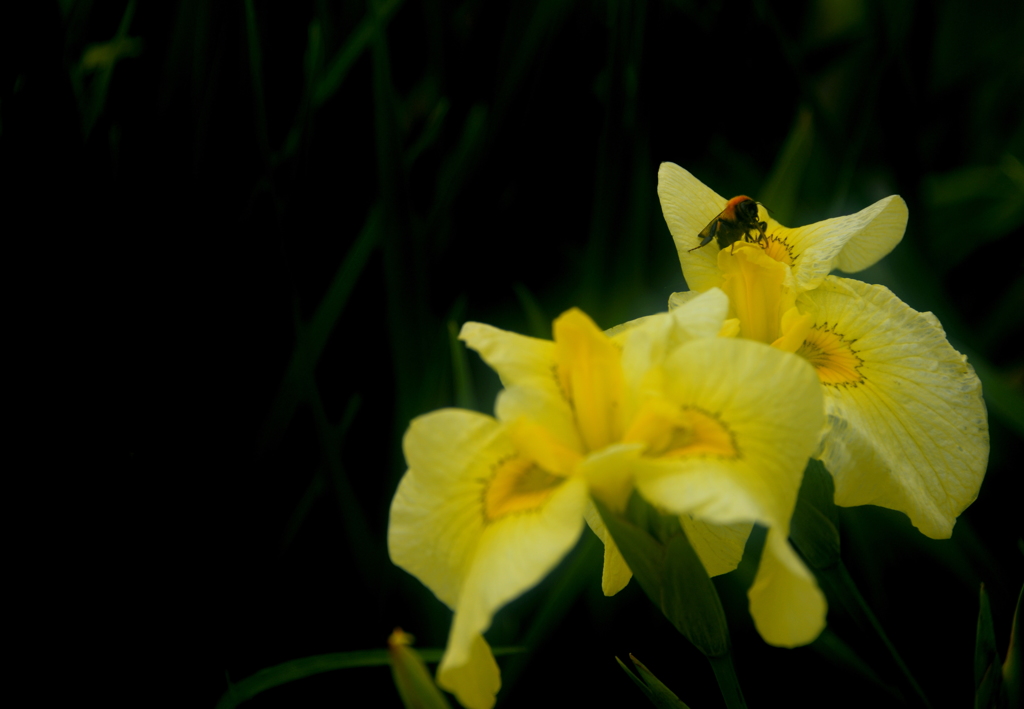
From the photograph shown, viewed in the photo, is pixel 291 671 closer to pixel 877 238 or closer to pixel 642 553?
pixel 642 553

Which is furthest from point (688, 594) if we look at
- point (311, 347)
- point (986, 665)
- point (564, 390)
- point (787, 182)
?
point (787, 182)

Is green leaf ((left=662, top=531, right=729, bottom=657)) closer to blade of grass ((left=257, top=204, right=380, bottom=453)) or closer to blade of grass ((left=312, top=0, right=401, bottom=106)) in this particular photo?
blade of grass ((left=257, top=204, right=380, bottom=453))

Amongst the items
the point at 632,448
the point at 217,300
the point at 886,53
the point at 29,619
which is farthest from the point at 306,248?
the point at 886,53

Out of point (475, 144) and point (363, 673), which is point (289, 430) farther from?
point (475, 144)

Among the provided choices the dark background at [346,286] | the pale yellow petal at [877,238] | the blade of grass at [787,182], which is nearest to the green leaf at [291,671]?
the dark background at [346,286]

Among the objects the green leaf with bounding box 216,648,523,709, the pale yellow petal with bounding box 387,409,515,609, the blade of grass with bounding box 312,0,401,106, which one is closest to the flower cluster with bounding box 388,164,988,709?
the pale yellow petal with bounding box 387,409,515,609

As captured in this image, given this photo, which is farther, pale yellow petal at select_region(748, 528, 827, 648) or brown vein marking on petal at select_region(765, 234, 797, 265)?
brown vein marking on petal at select_region(765, 234, 797, 265)
